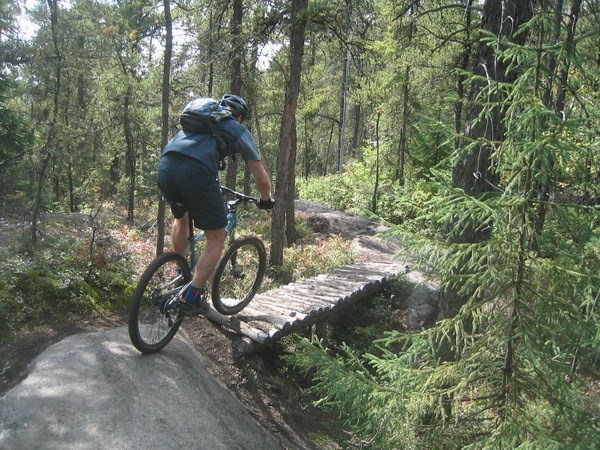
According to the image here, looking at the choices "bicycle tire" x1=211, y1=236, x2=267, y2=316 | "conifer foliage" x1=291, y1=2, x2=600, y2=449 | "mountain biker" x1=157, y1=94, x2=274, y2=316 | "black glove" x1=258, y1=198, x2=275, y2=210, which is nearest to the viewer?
"conifer foliage" x1=291, y1=2, x2=600, y2=449

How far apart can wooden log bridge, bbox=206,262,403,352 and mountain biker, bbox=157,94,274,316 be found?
82 cm

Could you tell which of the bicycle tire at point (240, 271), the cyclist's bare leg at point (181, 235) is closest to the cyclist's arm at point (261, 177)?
the cyclist's bare leg at point (181, 235)

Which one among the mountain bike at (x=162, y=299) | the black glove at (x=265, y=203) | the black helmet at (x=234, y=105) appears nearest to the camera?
the mountain bike at (x=162, y=299)

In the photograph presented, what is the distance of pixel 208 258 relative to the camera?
13.9 feet

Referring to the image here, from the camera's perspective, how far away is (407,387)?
133 inches

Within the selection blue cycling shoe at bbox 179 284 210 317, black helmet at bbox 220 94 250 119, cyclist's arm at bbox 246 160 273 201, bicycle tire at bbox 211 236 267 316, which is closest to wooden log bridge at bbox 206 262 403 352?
bicycle tire at bbox 211 236 267 316

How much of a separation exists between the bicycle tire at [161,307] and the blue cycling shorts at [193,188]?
467 millimetres

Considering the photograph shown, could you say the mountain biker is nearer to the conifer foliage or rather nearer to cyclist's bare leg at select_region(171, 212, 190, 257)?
cyclist's bare leg at select_region(171, 212, 190, 257)

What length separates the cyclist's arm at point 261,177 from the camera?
4.23 m

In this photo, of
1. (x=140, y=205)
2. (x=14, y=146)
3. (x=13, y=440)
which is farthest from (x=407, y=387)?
(x=140, y=205)

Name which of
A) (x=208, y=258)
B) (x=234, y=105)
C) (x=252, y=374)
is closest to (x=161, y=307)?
(x=208, y=258)

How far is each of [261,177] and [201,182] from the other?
688 mm

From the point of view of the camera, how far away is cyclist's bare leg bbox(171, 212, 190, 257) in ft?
14.7

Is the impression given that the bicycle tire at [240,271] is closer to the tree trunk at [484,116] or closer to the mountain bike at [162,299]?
the mountain bike at [162,299]
